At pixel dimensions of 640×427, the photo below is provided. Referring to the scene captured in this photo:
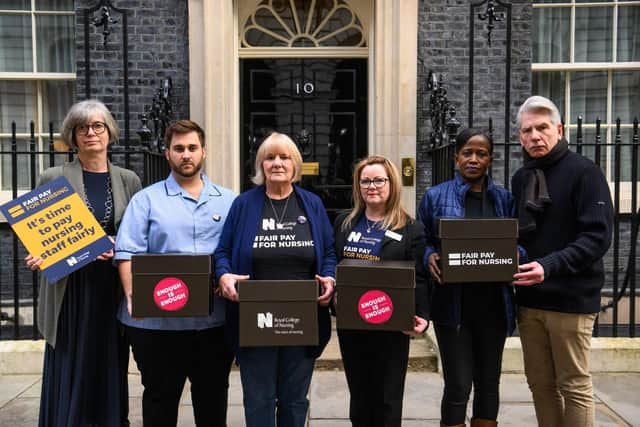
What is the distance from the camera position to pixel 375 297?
259 centimetres

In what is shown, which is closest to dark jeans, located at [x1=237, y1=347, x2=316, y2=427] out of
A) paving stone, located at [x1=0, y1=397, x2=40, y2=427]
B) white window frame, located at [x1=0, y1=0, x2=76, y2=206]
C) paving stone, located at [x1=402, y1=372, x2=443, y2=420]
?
paving stone, located at [x1=402, y1=372, x2=443, y2=420]

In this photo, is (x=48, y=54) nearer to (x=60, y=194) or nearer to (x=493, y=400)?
(x=60, y=194)

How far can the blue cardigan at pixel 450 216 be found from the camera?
2.85 m

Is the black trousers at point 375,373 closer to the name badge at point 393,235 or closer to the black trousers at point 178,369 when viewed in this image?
the name badge at point 393,235

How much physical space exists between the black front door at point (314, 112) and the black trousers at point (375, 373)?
329cm

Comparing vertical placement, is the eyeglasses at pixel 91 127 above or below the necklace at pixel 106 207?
above

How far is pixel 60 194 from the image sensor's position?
286 cm

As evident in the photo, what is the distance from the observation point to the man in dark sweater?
8.87ft

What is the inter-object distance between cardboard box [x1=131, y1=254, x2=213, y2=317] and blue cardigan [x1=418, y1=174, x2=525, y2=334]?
1.01 meters

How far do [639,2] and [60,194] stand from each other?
5.78m

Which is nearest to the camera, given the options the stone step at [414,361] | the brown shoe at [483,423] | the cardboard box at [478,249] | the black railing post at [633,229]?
the cardboard box at [478,249]

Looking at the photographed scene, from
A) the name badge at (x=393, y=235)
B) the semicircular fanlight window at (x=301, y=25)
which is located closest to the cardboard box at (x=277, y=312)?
the name badge at (x=393, y=235)

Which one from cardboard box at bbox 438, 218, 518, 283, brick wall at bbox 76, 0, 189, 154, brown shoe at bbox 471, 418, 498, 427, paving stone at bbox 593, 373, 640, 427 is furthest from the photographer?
brick wall at bbox 76, 0, 189, 154

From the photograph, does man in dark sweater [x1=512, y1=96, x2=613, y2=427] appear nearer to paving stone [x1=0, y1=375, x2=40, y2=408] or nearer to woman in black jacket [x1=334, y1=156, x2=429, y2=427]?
woman in black jacket [x1=334, y1=156, x2=429, y2=427]
